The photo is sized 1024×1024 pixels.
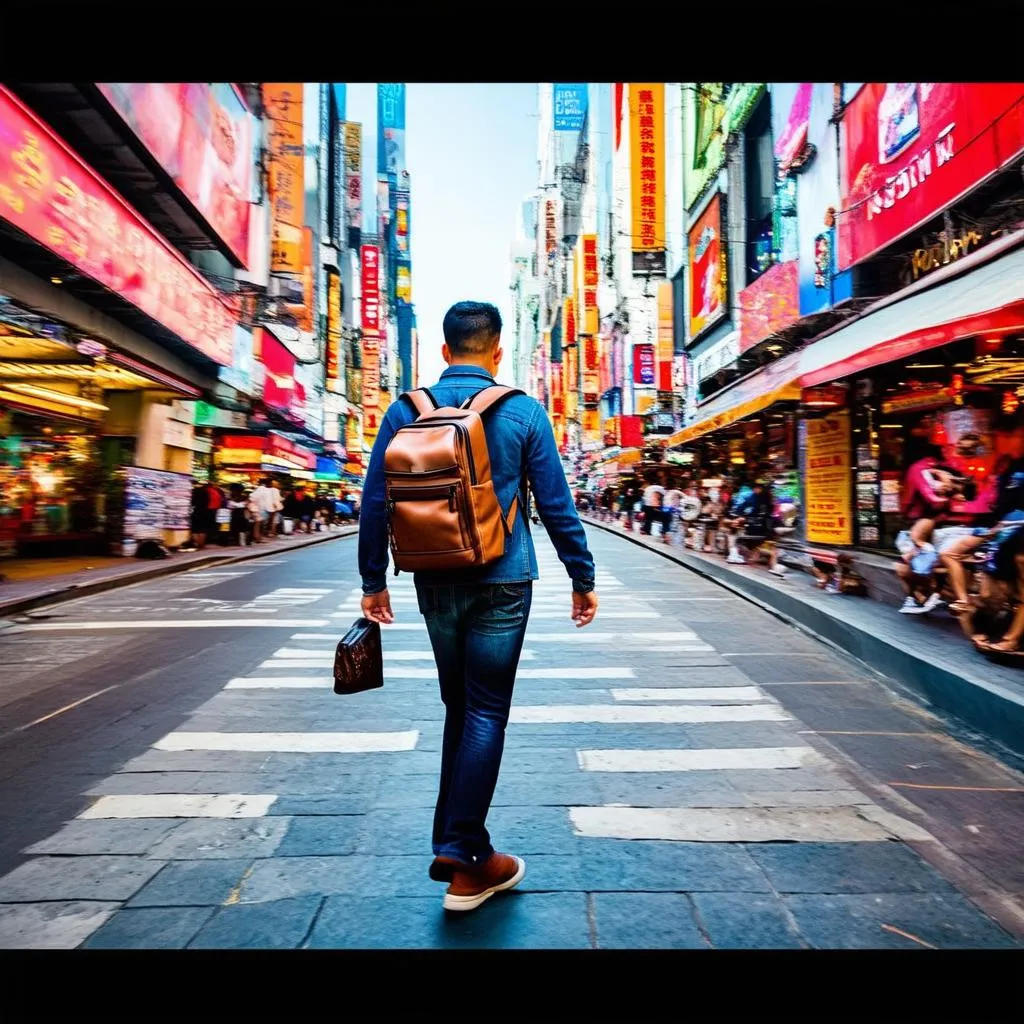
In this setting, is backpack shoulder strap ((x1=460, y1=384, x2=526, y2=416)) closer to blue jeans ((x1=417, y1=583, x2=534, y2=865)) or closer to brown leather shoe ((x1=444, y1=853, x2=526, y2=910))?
blue jeans ((x1=417, y1=583, x2=534, y2=865))

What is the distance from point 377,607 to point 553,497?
2.38ft

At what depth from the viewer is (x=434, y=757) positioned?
14.9 ft

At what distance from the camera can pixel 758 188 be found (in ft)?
77.2

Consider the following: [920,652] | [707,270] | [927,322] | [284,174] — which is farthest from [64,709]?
[284,174]

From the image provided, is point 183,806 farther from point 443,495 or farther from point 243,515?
point 243,515

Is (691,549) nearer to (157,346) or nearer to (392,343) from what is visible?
(157,346)

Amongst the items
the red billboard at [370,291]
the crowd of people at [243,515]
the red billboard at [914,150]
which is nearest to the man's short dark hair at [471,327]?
the red billboard at [914,150]

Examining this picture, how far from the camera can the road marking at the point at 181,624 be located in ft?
30.0

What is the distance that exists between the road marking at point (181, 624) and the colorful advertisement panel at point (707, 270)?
19.2m

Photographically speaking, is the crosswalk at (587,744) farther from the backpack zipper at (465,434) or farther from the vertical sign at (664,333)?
the vertical sign at (664,333)
